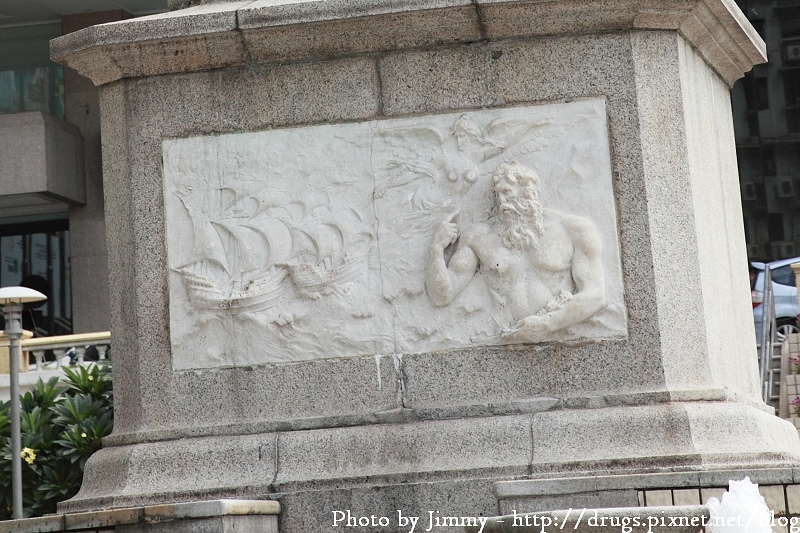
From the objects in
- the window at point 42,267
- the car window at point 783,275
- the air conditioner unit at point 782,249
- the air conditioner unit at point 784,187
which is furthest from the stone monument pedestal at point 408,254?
the air conditioner unit at point 784,187

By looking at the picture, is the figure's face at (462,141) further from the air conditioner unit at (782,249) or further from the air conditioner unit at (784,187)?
the air conditioner unit at (784,187)

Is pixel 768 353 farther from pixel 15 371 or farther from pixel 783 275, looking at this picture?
pixel 15 371

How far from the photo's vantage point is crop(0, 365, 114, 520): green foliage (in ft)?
33.7

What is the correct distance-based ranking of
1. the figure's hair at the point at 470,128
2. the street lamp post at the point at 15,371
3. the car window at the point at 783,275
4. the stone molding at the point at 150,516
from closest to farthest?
the stone molding at the point at 150,516 < the figure's hair at the point at 470,128 < the street lamp post at the point at 15,371 < the car window at the point at 783,275

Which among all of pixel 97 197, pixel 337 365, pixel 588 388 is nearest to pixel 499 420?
pixel 588 388

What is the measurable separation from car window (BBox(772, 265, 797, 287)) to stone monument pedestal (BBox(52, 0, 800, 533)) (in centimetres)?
1310

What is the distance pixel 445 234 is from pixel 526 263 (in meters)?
0.41

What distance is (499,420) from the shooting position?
20.9 ft

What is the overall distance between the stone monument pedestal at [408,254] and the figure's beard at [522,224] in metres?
0.01

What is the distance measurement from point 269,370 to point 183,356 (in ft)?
1.44

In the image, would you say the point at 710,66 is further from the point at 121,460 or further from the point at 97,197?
the point at 97,197

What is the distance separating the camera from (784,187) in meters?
25.8

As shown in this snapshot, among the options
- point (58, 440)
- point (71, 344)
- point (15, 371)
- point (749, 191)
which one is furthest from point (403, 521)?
point (749, 191)

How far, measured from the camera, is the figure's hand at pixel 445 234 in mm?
6609
